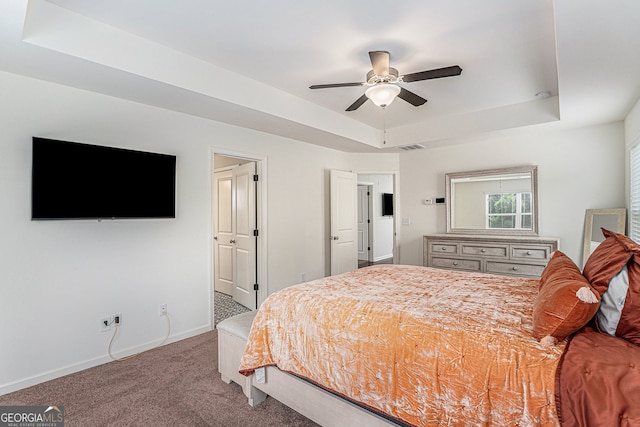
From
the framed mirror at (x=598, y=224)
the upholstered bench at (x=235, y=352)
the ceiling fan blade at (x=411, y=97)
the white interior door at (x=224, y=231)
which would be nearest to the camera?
the upholstered bench at (x=235, y=352)

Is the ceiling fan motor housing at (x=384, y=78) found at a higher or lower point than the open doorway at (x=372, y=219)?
higher

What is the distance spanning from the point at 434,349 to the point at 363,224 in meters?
6.80

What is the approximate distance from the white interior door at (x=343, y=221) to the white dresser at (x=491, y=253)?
4.10 feet

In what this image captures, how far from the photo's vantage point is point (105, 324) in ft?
9.32

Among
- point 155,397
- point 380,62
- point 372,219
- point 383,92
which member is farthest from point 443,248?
point 155,397

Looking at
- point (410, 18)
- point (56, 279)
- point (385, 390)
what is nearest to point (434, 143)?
point (410, 18)

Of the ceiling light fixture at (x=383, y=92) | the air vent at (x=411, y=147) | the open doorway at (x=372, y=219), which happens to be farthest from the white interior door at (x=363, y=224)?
the ceiling light fixture at (x=383, y=92)

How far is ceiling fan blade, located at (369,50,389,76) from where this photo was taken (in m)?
2.37

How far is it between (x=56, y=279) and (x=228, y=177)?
8.93ft

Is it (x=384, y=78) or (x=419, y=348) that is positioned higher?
(x=384, y=78)

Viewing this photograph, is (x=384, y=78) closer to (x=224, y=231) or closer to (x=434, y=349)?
(x=434, y=349)

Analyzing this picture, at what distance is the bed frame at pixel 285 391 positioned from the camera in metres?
1.72

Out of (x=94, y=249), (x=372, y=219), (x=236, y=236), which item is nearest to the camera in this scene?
(x=94, y=249)

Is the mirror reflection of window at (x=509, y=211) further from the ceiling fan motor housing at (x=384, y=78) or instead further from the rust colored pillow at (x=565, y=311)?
the rust colored pillow at (x=565, y=311)
